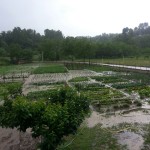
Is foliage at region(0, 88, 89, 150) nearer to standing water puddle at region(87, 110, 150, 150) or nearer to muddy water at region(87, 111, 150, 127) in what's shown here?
standing water puddle at region(87, 110, 150, 150)

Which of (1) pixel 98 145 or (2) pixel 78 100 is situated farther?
(1) pixel 98 145

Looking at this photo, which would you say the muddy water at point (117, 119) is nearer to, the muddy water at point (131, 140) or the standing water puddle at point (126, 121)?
the standing water puddle at point (126, 121)

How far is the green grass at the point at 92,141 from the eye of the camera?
9.66 m

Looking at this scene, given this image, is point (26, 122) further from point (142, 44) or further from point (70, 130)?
point (142, 44)

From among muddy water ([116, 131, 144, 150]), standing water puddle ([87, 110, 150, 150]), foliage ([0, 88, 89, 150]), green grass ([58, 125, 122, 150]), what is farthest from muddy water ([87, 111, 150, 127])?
foliage ([0, 88, 89, 150])

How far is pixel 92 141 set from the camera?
1027 cm

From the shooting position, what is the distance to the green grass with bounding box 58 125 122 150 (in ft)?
31.7

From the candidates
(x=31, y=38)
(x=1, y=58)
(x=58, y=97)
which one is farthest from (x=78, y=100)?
(x=31, y=38)

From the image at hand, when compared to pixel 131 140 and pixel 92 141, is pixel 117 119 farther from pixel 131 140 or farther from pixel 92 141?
pixel 92 141

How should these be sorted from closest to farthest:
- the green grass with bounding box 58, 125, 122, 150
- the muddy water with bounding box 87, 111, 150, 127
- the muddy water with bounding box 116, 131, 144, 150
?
the green grass with bounding box 58, 125, 122, 150 < the muddy water with bounding box 116, 131, 144, 150 < the muddy water with bounding box 87, 111, 150, 127

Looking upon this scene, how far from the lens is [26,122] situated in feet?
25.3

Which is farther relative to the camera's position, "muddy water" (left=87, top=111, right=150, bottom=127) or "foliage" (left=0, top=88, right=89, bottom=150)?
"muddy water" (left=87, top=111, right=150, bottom=127)

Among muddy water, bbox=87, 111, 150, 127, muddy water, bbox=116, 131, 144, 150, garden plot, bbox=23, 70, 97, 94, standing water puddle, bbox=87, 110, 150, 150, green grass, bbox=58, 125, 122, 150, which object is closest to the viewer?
green grass, bbox=58, 125, 122, 150

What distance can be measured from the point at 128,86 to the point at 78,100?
1398 cm
